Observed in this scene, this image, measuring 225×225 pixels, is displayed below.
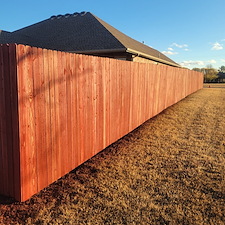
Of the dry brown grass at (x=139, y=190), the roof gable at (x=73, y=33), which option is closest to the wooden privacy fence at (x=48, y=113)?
the dry brown grass at (x=139, y=190)

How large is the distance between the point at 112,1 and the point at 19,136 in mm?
14211

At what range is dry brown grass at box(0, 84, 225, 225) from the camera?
2566 millimetres

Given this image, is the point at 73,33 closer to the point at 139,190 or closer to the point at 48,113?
the point at 48,113

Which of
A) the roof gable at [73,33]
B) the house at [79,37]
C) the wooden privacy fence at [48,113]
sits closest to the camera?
the wooden privacy fence at [48,113]

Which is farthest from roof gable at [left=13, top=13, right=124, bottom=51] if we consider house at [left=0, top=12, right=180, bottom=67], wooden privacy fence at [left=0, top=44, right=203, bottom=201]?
wooden privacy fence at [left=0, top=44, right=203, bottom=201]

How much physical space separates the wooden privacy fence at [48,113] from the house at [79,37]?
6.73 m

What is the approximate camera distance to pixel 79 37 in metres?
12.8

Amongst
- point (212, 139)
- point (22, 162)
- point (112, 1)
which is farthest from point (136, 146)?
point (112, 1)

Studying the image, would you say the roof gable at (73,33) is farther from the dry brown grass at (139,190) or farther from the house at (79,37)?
the dry brown grass at (139,190)

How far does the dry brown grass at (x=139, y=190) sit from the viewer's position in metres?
2.57

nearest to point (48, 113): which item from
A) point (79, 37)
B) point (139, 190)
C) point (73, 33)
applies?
point (139, 190)

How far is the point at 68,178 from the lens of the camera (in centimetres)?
351

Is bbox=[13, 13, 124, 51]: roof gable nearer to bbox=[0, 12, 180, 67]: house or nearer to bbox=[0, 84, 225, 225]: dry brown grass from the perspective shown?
bbox=[0, 12, 180, 67]: house

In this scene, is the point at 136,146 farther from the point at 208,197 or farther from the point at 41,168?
the point at 41,168
